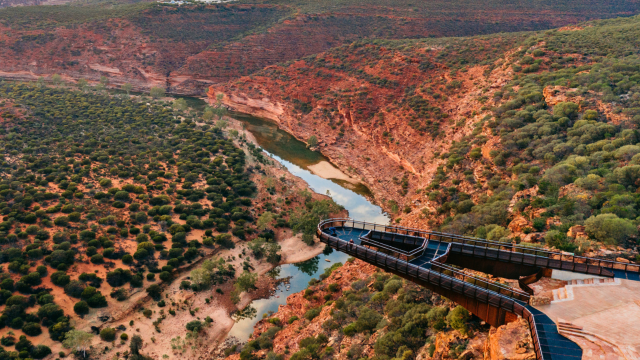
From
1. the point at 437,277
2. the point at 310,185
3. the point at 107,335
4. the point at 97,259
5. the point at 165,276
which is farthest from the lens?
the point at 310,185

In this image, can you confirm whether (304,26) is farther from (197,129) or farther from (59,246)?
(59,246)

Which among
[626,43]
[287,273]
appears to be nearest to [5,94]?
[287,273]

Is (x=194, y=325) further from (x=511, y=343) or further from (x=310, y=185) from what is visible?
(x=310, y=185)

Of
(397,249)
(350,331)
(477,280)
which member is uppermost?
(477,280)

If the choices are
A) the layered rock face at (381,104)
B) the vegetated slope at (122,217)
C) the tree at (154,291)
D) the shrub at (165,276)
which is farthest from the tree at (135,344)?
the layered rock face at (381,104)

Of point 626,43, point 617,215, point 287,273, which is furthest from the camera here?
point 626,43

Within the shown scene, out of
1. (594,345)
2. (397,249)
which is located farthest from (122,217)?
(594,345)

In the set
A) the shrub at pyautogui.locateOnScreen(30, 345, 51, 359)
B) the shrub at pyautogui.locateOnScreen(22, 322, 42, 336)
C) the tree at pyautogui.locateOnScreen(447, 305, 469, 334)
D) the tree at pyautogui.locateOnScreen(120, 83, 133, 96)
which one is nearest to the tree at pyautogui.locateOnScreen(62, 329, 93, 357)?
the shrub at pyautogui.locateOnScreen(30, 345, 51, 359)
